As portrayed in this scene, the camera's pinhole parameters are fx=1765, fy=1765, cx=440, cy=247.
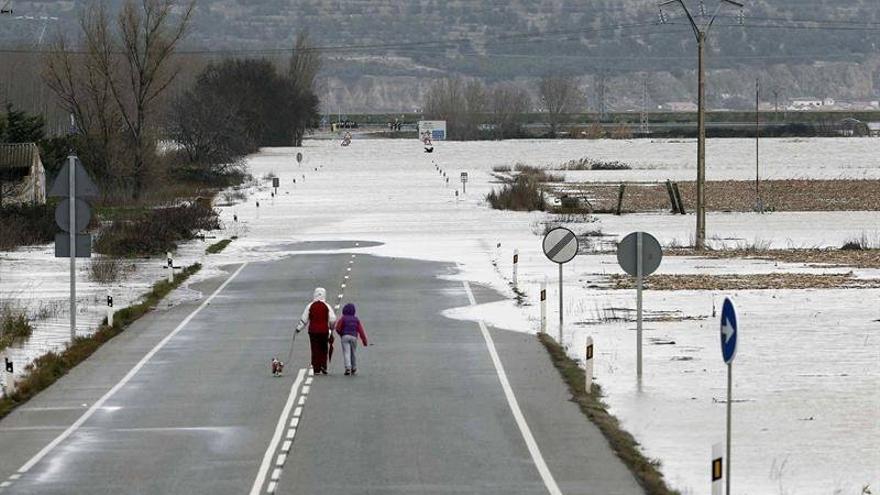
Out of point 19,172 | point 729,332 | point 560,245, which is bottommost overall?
point 729,332

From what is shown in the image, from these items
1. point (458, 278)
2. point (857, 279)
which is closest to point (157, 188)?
point (458, 278)

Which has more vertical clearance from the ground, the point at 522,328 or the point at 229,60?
the point at 229,60

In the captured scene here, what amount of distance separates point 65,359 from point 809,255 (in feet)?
90.2

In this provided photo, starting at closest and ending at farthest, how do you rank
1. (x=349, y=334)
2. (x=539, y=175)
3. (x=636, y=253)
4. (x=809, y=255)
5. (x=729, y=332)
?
1. (x=729, y=332)
2. (x=636, y=253)
3. (x=349, y=334)
4. (x=809, y=255)
5. (x=539, y=175)

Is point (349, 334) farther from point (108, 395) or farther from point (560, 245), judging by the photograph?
point (560, 245)

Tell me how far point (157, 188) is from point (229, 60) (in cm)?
7677

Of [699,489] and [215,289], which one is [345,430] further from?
[215,289]

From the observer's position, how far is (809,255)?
166ft

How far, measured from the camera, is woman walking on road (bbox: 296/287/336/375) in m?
27.3

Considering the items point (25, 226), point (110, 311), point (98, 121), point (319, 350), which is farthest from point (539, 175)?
point (319, 350)

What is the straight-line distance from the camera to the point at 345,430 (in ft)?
72.2

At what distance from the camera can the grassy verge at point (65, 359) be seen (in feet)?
83.0

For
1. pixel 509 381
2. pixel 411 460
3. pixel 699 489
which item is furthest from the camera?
pixel 509 381

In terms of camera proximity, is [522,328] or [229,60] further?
[229,60]
